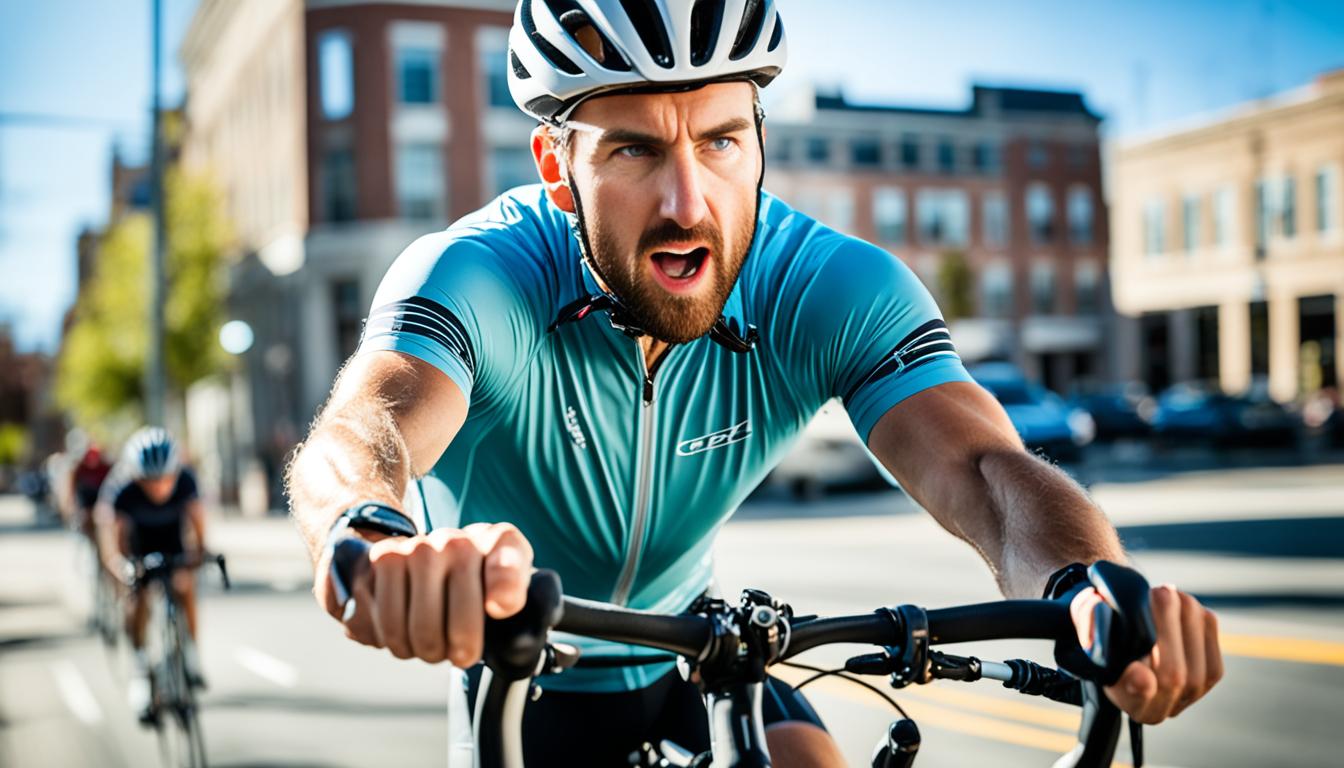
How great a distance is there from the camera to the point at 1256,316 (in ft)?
145

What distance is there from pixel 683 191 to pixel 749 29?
1.25 feet

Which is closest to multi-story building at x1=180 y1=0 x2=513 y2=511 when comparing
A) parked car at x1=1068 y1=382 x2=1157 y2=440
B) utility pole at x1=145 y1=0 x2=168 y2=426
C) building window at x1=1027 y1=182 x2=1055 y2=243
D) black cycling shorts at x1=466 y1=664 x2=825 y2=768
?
utility pole at x1=145 y1=0 x2=168 y2=426

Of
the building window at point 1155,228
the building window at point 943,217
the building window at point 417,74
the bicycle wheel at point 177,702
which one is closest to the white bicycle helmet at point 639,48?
the bicycle wheel at point 177,702

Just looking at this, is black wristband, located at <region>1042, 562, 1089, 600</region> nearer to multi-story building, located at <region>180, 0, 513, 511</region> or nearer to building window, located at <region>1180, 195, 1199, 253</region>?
multi-story building, located at <region>180, 0, 513, 511</region>

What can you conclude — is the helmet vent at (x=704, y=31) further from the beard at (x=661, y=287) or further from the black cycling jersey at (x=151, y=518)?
the black cycling jersey at (x=151, y=518)

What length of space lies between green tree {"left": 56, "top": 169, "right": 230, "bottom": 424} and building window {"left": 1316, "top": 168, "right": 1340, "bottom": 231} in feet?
114

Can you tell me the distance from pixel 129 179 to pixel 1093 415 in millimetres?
72291

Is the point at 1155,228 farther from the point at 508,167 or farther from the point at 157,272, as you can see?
the point at 157,272

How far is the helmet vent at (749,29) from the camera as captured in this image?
82.0 inches

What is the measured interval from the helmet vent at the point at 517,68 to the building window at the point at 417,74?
113ft

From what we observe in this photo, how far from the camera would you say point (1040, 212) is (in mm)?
57250

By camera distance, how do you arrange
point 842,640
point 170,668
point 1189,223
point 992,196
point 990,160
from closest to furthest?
point 842,640
point 170,668
point 1189,223
point 990,160
point 992,196

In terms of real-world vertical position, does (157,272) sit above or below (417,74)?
below

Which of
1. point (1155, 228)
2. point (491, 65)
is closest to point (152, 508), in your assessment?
point (491, 65)
